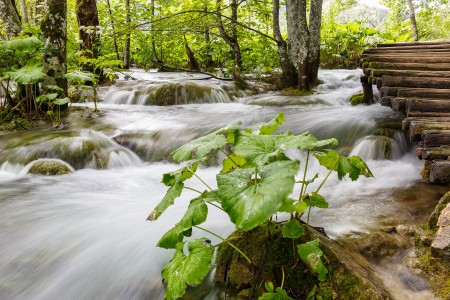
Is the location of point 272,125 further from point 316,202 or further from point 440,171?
point 440,171

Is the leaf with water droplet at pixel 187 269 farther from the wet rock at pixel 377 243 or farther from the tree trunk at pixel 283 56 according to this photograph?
the tree trunk at pixel 283 56

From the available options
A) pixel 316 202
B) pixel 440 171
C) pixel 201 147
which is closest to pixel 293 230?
pixel 316 202

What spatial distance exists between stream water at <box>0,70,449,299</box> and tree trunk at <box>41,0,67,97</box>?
0.89m

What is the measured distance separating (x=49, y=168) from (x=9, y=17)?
12.7ft

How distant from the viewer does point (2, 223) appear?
3.06 metres

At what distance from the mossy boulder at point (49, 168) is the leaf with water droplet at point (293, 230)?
3711mm

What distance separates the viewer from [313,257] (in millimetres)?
1565

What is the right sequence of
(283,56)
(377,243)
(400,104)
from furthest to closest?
(283,56) → (400,104) → (377,243)

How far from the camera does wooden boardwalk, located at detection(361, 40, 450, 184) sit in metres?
3.19

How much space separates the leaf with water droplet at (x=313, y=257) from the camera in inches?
61.2

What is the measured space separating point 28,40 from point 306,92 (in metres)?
6.22

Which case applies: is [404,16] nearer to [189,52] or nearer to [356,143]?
[189,52]

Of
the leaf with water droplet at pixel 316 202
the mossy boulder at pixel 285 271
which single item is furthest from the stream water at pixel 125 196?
the leaf with water droplet at pixel 316 202

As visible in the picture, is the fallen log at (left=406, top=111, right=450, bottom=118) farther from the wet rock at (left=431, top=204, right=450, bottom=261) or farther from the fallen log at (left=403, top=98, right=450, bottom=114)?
the wet rock at (left=431, top=204, right=450, bottom=261)
